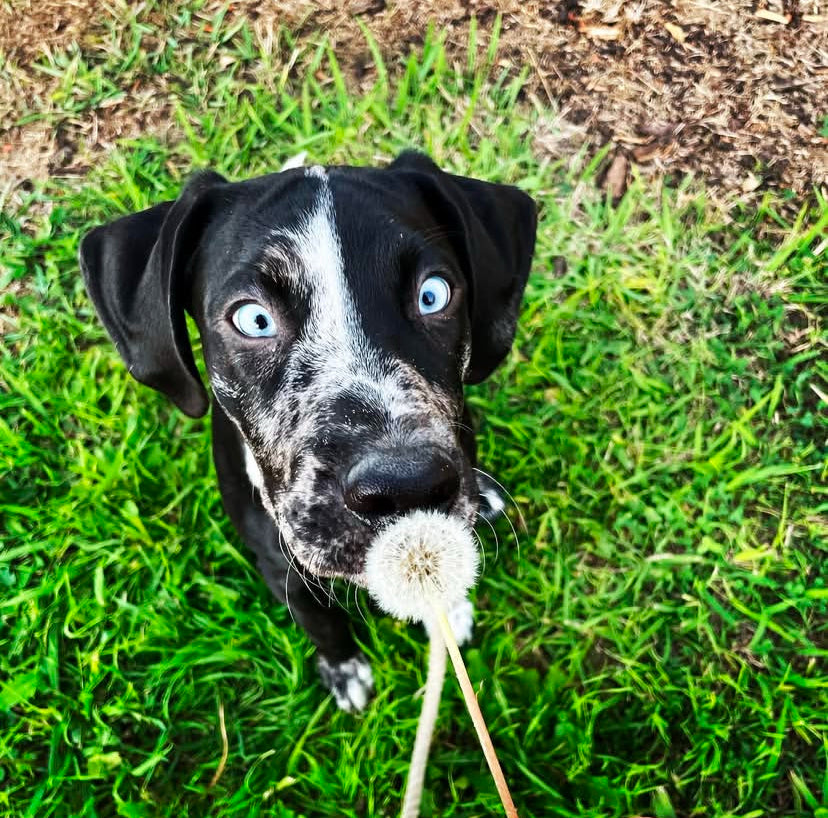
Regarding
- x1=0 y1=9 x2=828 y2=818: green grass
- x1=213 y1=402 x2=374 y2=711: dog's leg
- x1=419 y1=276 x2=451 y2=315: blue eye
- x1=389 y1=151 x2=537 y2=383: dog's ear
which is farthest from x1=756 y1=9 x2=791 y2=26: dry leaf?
x1=213 y1=402 x2=374 y2=711: dog's leg

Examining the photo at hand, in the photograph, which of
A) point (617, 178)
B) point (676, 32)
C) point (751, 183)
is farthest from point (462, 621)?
point (676, 32)

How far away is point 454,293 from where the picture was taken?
2.89 metres

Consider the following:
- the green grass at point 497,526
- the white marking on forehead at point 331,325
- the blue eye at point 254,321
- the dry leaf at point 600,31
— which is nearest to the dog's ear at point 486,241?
the white marking on forehead at point 331,325

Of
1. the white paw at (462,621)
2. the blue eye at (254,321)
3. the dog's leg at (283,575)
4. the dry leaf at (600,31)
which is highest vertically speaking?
the dry leaf at (600,31)

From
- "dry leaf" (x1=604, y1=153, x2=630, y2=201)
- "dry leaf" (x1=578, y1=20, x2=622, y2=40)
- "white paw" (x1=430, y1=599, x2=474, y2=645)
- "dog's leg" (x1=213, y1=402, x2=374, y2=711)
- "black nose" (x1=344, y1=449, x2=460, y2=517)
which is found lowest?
"white paw" (x1=430, y1=599, x2=474, y2=645)

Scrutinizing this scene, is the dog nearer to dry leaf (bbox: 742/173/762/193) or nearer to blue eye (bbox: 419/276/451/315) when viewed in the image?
blue eye (bbox: 419/276/451/315)

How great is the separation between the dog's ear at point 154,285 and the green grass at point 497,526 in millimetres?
1304

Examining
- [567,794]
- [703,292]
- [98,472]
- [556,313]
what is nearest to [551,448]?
[556,313]

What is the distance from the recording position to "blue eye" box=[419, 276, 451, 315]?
2822 mm

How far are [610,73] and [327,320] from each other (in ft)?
11.1

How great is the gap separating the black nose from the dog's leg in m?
1.07

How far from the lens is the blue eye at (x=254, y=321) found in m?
2.78

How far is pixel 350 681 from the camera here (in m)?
3.84

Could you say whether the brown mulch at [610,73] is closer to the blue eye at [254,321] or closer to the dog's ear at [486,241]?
the dog's ear at [486,241]
